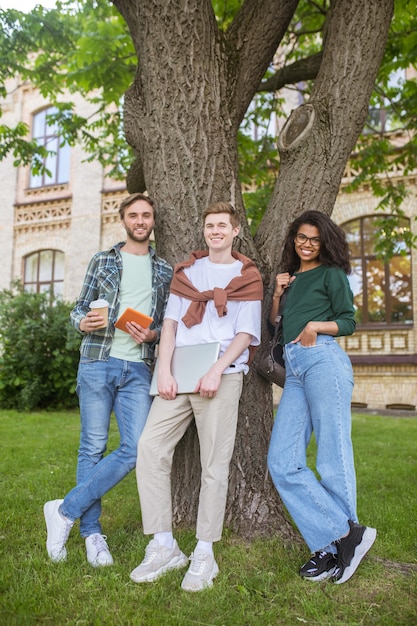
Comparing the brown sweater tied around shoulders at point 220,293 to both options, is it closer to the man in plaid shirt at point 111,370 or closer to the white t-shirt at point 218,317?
the white t-shirt at point 218,317

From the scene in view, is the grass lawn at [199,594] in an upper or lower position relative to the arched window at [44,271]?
lower

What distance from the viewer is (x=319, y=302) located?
3.41 metres

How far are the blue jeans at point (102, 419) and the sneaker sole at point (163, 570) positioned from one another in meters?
0.57

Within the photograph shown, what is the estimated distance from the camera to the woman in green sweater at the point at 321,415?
324 centimetres

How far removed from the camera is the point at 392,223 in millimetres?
9688

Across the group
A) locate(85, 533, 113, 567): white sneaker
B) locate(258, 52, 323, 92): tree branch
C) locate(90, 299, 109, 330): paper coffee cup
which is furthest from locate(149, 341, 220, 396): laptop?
locate(258, 52, 323, 92): tree branch

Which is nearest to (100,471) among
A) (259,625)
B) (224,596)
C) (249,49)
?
(224,596)

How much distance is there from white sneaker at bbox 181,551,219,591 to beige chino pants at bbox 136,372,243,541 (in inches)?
4.0

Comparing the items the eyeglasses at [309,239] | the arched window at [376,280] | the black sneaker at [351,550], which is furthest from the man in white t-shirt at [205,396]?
the arched window at [376,280]

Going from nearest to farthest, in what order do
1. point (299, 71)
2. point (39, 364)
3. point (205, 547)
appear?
point (205, 547), point (299, 71), point (39, 364)

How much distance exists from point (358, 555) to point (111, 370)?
5.86ft

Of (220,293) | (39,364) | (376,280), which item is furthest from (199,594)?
(376,280)

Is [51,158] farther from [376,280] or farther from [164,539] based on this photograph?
[164,539]

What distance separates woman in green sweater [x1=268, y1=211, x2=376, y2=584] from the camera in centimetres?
324
